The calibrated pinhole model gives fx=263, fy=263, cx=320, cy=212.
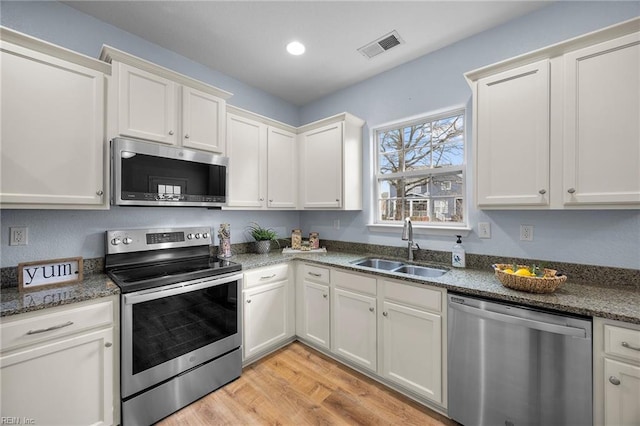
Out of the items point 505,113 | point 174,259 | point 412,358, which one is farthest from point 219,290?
point 505,113

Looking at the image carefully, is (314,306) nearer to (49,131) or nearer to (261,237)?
(261,237)

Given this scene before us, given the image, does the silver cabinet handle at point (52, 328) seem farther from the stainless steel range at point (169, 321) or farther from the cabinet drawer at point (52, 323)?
the stainless steel range at point (169, 321)

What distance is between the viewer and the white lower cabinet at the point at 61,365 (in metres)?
1.29

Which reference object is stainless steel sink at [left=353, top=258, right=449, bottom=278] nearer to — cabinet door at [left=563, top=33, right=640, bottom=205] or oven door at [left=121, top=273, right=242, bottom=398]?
cabinet door at [left=563, top=33, right=640, bottom=205]

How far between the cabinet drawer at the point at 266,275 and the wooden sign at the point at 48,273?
1141 millimetres

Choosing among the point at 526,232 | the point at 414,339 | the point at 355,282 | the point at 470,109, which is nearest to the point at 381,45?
the point at 470,109

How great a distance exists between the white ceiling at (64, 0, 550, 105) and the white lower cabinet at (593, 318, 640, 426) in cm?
216

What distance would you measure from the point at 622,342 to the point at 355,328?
1548mm

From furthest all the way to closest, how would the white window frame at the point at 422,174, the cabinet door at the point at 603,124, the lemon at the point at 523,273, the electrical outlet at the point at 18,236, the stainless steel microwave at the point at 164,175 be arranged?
the white window frame at the point at 422,174 → the stainless steel microwave at the point at 164,175 → the electrical outlet at the point at 18,236 → the lemon at the point at 523,273 → the cabinet door at the point at 603,124

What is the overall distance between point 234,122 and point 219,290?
5.22 ft

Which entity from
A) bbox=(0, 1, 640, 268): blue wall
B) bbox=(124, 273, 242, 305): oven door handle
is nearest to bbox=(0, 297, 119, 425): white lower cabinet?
bbox=(124, 273, 242, 305): oven door handle

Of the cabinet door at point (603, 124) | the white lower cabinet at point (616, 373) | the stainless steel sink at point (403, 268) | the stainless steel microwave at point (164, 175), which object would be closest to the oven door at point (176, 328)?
the stainless steel microwave at point (164, 175)

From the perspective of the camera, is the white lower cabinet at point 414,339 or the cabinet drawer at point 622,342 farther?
the white lower cabinet at point 414,339

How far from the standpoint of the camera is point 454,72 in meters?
2.32
